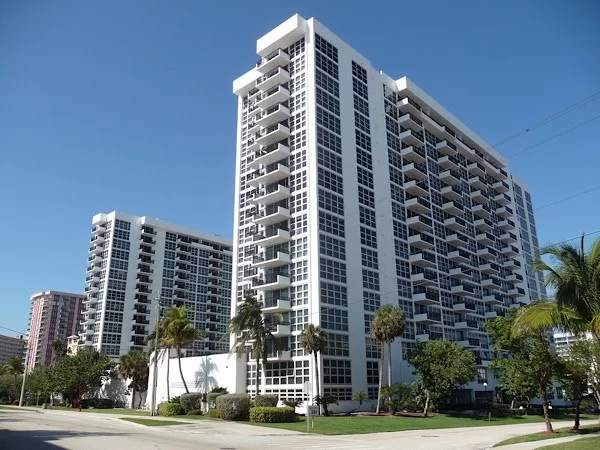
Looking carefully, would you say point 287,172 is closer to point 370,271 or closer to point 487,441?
point 370,271

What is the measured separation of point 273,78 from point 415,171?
2632 cm

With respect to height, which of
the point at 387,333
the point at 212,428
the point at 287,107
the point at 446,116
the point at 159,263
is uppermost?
the point at 446,116

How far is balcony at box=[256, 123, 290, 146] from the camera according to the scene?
62.3 metres

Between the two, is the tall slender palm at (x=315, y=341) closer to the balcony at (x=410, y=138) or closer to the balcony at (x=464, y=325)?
the balcony at (x=464, y=325)

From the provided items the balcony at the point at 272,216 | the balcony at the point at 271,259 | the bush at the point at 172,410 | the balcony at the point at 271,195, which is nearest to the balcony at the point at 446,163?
the balcony at the point at 271,195

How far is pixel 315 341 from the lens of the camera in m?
46.9

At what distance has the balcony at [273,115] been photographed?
63.0 meters

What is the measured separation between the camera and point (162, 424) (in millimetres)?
37125

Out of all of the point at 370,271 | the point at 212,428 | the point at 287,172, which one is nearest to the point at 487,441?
the point at 212,428

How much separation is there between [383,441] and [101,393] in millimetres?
65903

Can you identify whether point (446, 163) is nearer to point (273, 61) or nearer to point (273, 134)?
point (273, 134)

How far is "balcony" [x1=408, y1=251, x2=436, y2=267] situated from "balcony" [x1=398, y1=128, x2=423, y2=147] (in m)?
17.9

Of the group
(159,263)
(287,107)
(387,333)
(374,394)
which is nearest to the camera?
(387,333)

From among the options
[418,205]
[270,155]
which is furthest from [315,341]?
[418,205]
